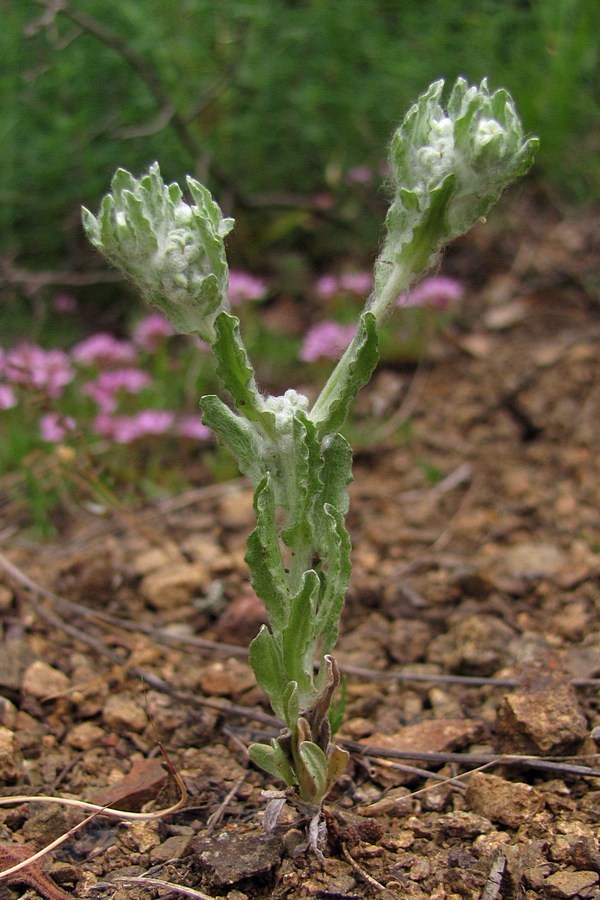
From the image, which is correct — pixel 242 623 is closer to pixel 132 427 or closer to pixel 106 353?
pixel 132 427

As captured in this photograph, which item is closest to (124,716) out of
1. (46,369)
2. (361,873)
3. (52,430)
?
(361,873)

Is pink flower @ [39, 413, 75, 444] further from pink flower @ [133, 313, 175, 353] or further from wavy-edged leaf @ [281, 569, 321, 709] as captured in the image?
wavy-edged leaf @ [281, 569, 321, 709]

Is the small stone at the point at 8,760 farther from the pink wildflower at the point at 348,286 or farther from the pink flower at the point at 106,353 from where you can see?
the pink wildflower at the point at 348,286

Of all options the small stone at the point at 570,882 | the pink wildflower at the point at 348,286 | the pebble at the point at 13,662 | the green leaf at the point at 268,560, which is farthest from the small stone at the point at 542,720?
the pink wildflower at the point at 348,286

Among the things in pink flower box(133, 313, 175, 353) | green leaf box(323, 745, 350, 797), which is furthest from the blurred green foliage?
green leaf box(323, 745, 350, 797)

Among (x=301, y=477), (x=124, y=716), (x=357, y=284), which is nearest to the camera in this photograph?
(x=301, y=477)

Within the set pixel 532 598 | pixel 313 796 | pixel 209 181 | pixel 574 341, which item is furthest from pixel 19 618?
pixel 209 181
